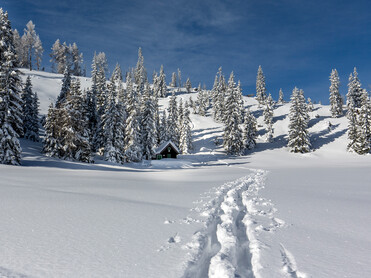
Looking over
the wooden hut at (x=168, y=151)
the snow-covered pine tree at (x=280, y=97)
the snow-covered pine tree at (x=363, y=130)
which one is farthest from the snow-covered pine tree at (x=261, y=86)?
the wooden hut at (x=168, y=151)

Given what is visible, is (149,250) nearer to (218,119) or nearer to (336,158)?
(336,158)

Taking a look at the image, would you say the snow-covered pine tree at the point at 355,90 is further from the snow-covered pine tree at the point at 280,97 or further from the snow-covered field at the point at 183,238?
the snow-covered field at the point at 183,238

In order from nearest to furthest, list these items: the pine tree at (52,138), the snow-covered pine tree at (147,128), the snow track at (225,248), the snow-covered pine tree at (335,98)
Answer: the snow track at (225,248) < the pine tree at (52,138) < the snow-covered pine tree at (147,128) < the snow-covered pine tree at (335,98)

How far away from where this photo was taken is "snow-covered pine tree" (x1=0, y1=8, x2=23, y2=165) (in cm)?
2206

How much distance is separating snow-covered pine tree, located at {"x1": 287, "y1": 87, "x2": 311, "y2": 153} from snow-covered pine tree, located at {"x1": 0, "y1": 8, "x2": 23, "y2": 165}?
183ft

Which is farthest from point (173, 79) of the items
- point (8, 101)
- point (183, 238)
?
point (183, 238)

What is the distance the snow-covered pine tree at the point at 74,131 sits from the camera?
3225cm

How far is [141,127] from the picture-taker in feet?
152

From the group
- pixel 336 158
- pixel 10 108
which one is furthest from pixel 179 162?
pixel 336 158

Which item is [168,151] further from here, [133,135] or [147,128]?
[133,135]

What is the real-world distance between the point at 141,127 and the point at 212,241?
1678 inches

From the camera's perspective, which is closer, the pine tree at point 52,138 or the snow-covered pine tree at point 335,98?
the pine tree at point 52,138

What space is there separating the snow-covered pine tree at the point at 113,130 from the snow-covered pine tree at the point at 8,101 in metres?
14.5

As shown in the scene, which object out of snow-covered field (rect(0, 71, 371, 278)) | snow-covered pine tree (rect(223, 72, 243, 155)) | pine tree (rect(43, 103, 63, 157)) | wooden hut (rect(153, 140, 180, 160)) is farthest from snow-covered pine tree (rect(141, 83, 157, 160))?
snow-covered field (rect(0, 71, 371, 278))
